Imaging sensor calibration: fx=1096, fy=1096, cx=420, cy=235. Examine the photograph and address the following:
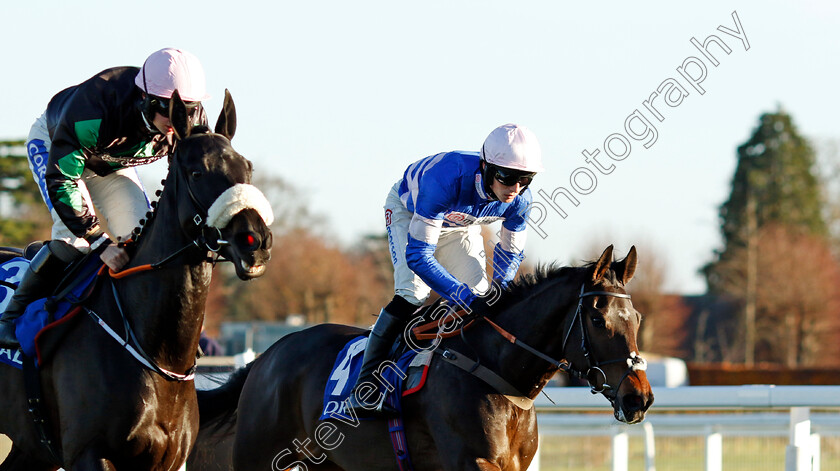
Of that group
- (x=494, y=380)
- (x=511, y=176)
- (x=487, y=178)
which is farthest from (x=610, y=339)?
(x=487, y=178)

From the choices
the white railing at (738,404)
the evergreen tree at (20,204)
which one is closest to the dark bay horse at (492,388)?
the white railing at (738,404)

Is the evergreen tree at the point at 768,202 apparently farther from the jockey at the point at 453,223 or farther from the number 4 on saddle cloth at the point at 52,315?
the number 4 on saddle cloth at the point at 52,315

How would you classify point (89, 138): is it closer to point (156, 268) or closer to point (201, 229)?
point (156, 268)

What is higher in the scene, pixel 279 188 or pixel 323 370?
pixel 279 188

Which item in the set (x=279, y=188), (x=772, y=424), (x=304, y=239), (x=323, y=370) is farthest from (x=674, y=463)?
(x=279, y=188)

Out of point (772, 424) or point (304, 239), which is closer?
point (772, 424)

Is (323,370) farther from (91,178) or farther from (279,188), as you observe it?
(279,188)

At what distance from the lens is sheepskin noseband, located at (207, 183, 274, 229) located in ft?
13.1

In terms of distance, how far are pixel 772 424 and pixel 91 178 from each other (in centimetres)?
701

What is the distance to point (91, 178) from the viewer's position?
500 centimetres

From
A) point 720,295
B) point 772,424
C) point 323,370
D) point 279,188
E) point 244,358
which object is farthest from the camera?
point 720,295

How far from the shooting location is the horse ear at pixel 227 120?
4.48m

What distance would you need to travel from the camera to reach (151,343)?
14.5 ft

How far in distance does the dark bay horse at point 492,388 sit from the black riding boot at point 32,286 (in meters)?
1.83
